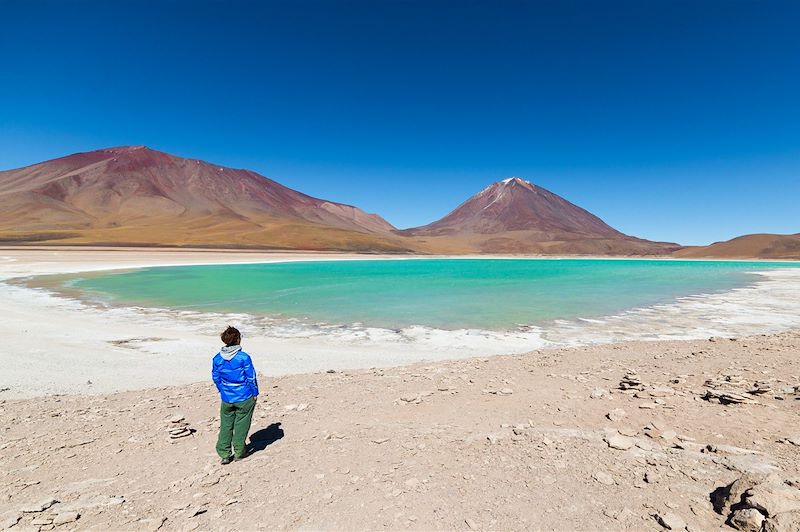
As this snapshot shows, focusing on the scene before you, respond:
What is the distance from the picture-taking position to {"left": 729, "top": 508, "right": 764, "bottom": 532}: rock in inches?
105

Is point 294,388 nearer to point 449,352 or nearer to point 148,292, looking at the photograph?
point 449,352

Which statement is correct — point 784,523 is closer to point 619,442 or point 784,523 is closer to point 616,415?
point 619,442

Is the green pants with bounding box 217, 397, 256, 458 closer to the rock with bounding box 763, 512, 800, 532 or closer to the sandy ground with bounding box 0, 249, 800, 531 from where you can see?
the sandy ground with bounding box 0, 249, 800, 531

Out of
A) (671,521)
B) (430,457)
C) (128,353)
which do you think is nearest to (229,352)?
(430,457)

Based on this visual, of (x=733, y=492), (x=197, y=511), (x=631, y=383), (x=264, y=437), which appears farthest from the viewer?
(x=631, y=383)

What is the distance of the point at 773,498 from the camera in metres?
2.82

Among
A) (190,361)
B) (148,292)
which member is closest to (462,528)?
(190,361)

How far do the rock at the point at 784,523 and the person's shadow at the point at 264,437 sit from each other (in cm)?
418

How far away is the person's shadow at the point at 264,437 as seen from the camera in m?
4.41

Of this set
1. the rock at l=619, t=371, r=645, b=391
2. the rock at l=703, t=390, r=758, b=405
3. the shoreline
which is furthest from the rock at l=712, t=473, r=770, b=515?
the shoreline

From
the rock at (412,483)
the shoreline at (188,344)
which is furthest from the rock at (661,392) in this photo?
the shoreline at (188,344)

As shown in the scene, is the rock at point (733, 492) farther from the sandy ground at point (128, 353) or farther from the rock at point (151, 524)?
the sandy ground at point (128, 353)

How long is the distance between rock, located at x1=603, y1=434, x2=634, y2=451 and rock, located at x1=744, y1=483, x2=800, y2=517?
3.62ft

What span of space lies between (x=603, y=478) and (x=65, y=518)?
4.27 meters
